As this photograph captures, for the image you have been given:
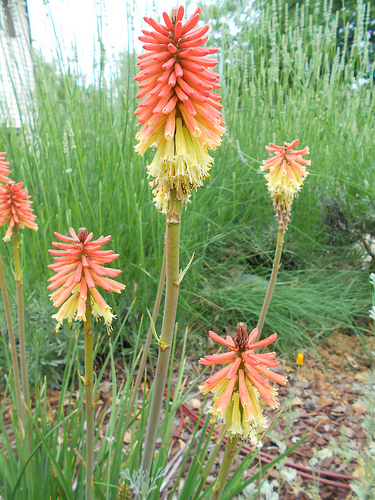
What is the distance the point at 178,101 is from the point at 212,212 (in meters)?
2.62

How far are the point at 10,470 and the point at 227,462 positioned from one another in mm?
1314

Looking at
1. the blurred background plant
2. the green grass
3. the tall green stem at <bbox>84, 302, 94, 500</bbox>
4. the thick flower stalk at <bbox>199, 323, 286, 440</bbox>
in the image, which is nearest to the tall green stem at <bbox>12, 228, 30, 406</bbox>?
the blurred background plant

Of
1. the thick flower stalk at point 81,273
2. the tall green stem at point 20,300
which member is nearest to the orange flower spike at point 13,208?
the tall green stem at point 20,300

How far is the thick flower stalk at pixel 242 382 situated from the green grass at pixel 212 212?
160cm

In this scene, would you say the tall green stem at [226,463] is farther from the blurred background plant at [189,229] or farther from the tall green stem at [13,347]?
the tall green stem at [13,347]

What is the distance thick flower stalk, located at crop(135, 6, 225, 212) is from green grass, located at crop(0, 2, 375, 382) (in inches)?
55.5

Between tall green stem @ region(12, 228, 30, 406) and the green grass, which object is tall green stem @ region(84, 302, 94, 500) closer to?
tall green stem @ region(12, 228, 30, 406)

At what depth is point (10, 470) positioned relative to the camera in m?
1.80

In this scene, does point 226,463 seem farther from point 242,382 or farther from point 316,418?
point 316,418

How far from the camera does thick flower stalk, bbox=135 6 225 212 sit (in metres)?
1.12

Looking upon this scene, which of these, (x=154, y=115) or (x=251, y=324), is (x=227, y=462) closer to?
(x=154, y=115)

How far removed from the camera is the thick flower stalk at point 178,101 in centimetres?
112

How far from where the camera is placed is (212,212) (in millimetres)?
3799

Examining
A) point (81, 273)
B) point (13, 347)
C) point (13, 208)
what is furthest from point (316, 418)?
point (13, 208)
